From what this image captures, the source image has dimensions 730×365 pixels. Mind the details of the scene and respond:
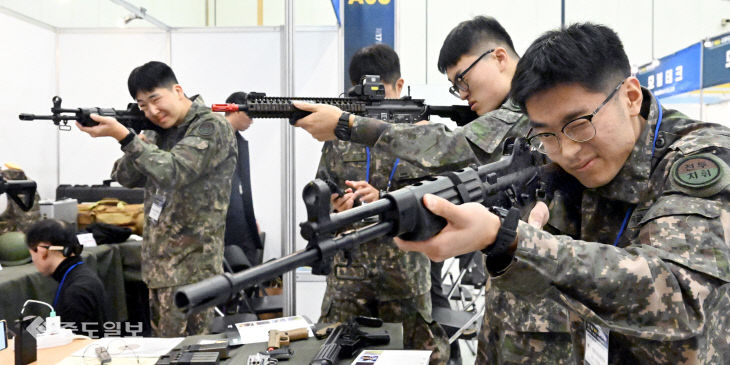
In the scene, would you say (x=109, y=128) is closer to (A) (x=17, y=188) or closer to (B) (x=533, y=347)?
(A) (x=17, y=188)

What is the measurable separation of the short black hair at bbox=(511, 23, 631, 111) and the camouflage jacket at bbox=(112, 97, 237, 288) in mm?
2159

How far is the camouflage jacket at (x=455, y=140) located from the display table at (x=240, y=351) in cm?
62

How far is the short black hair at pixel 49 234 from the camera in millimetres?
3061

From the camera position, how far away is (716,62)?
4957mm

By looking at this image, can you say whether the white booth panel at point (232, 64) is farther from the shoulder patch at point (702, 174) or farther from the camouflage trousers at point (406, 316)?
the shoulder patch at point (702, 174)

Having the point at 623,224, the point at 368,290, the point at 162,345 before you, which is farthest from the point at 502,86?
the point at 162,345

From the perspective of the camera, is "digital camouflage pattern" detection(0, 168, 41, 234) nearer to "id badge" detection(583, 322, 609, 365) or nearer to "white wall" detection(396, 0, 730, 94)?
"id badge" detection(583, 322, 609, 365)

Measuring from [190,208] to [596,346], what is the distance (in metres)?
2.30

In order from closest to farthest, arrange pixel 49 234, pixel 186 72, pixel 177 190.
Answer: pixel 177 190, pixel 49 234, pixel 186 72

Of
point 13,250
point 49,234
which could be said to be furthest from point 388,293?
point 13,250

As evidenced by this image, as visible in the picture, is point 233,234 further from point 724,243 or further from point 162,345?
point 724,243

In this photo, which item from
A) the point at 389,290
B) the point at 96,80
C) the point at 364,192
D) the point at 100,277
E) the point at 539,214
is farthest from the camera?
the point at 96,80

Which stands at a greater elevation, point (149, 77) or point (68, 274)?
point (149, 77)

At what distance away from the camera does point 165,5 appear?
5.57 m
